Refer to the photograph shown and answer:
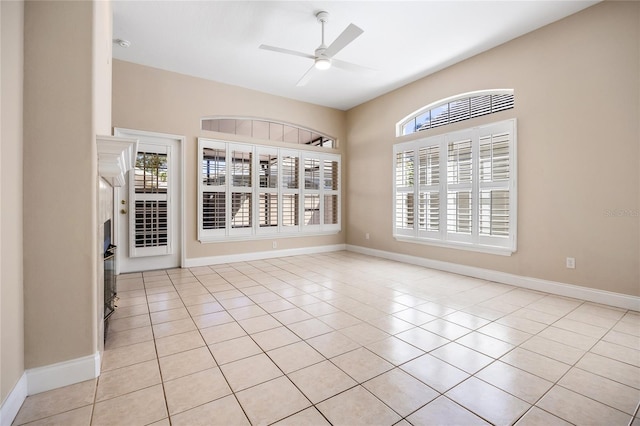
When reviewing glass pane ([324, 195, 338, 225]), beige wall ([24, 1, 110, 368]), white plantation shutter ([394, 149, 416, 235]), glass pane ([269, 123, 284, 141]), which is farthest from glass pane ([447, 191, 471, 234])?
beige wall ([24, 1, 110, 368])

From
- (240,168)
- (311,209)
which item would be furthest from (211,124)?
(311,209)

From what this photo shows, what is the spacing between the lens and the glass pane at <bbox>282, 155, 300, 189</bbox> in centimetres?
574

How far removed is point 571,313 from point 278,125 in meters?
5.13

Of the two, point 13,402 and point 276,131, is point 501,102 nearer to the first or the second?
point 276,131

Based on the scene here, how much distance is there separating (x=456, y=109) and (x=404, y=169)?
1.24m

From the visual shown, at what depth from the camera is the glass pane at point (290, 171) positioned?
5742mm

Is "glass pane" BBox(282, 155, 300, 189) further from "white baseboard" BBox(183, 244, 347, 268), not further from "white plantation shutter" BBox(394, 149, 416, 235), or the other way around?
"white plantation shutter" BBox(394, 149, 416, 235)

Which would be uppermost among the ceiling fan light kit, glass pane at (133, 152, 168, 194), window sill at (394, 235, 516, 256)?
the ceiling fan light kit

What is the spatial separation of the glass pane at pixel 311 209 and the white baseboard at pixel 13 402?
4.74 m

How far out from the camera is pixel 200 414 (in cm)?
147

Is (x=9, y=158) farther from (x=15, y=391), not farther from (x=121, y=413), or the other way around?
(x=121, y=413)

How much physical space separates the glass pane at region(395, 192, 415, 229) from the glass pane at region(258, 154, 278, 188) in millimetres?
2345

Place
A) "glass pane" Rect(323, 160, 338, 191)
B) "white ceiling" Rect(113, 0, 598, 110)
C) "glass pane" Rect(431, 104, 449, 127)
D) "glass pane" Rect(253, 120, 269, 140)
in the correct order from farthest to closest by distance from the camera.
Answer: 1. "glass pane" Rect(323, 160, 338, 191)
2. "glass pane" Rect(253, 120, 269, 140)
3. "glass pane" Rect(431, 104, 449, 127)
4. "white ceiling" Rect(113, 0, 598, 110)

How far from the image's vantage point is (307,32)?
11.7 ft
